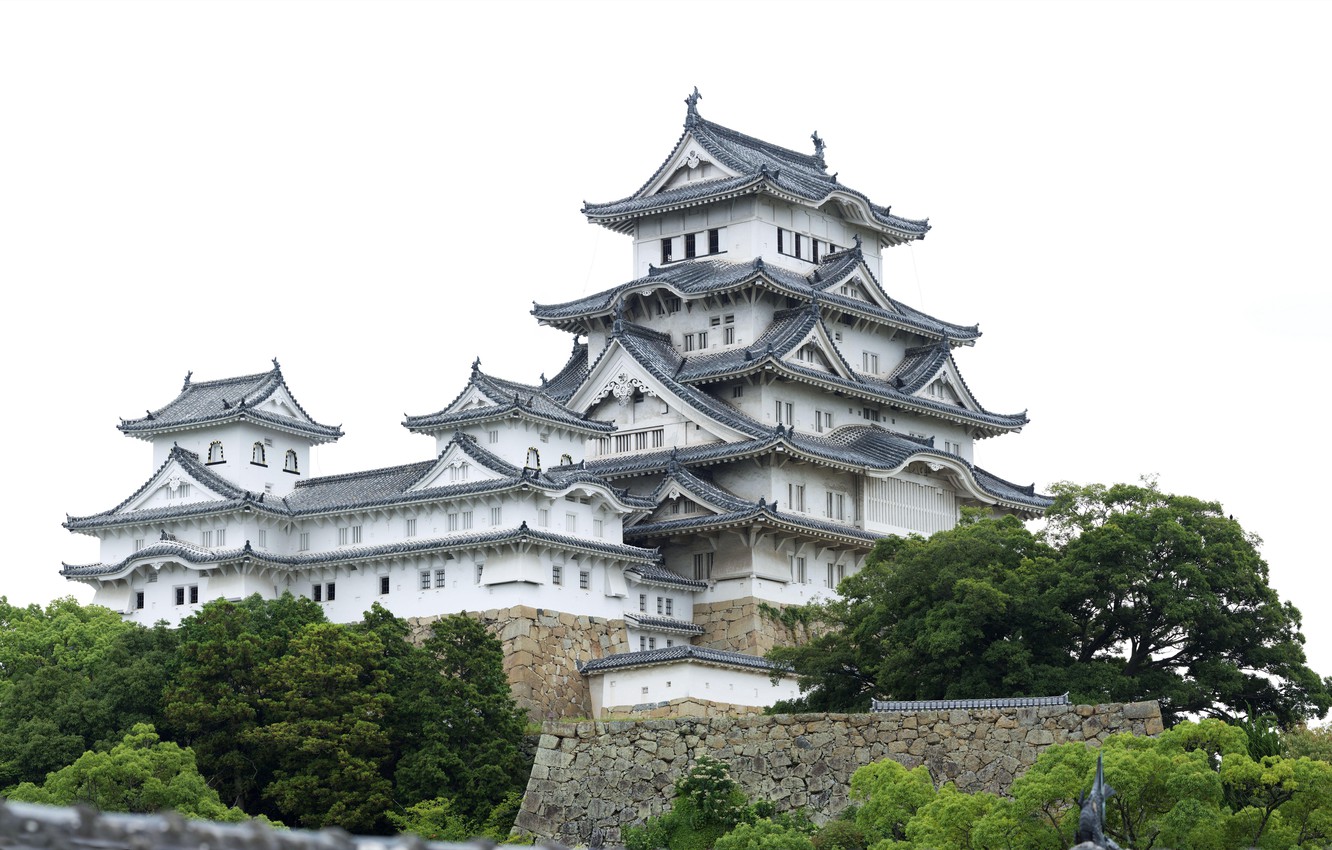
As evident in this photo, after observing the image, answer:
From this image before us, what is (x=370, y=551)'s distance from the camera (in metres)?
54.9

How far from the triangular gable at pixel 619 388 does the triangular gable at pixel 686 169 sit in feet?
23.9

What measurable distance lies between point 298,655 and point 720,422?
56.9 ft

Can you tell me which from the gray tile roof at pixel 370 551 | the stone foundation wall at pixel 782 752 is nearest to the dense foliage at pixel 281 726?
the stone foundation wall at pixel 782 752

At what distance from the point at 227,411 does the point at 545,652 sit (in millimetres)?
11584

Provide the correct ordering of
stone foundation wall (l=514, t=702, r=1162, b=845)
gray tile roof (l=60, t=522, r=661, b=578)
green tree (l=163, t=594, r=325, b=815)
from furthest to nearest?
gray tile roof (l=60, t=522, r=661, b=578)
green tree (l=163, t=594, r=325, b=815)
stone foundation wall (l=514, t=702, r=1162, b=845)

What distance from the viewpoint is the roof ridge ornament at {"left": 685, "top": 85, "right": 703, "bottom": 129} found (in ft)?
222

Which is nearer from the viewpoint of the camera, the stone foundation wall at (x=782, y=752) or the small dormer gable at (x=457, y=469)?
the stone foundation wall at (x=782, y=752)

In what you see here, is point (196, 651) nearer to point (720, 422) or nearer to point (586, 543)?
point (586, 543)

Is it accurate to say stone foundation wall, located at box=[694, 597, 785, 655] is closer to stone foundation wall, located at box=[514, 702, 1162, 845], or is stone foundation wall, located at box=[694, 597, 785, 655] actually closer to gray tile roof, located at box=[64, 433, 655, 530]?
gray tile roof, located at box=[64, 433, 655, 530]

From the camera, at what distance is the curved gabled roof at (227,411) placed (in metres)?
57.2

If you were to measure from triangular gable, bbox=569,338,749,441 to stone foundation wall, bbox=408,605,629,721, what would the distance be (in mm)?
8845

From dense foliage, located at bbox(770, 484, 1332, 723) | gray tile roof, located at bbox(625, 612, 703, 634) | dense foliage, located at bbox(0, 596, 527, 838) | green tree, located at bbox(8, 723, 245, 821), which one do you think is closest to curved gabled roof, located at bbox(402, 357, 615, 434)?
gray tile roof, located at bbox(625, 612, 703, 634)

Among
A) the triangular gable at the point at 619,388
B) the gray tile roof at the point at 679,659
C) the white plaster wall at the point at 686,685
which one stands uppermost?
the triangular gable at the point at 619,388

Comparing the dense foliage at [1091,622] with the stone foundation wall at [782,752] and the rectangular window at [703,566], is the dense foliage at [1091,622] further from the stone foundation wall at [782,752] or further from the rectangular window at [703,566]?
the rectangular window at [703,566]
